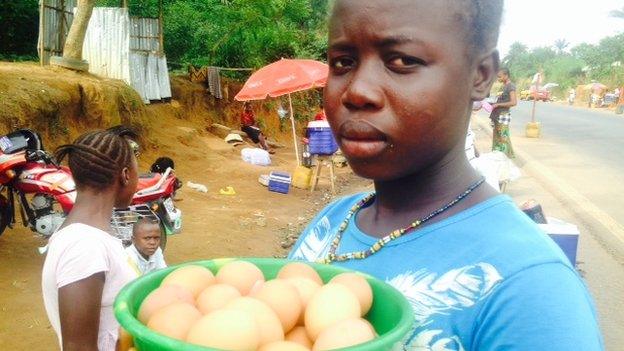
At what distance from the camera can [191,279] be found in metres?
1.09

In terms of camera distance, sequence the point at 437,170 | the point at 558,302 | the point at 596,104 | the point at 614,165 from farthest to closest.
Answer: the point at 596,104, the point at 614,165, the point at 437,170, the point at 558,302

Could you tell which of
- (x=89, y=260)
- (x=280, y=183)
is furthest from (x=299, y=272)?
(x=280, y=183)

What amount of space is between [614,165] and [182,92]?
34.8 ft

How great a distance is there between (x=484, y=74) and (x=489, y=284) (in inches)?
19.3

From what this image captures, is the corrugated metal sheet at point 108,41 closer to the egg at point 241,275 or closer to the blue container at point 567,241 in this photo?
the blue container at point 567,241

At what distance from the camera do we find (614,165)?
40.6 ft

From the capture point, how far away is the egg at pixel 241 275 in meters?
1.09

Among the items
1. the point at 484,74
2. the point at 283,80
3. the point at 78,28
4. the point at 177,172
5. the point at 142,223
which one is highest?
the point at 484,74

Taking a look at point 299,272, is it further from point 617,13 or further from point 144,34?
point 617,13

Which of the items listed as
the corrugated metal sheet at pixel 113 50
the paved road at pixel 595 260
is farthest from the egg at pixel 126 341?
the corrugated metal sheet at pixel 113 50

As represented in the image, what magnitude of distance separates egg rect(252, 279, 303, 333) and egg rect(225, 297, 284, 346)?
0.05ft

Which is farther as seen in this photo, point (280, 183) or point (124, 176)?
point (280, 183)

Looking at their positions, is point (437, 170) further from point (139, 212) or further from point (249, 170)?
point (249, 170)

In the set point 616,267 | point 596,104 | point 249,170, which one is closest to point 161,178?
point 616,267
